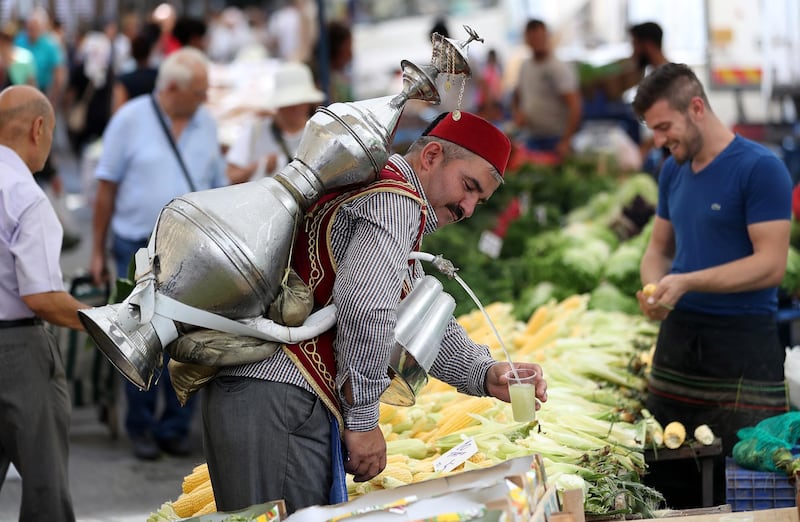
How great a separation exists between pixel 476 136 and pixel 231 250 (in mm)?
807

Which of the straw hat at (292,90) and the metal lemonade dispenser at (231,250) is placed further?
the straw hat at (292,90)

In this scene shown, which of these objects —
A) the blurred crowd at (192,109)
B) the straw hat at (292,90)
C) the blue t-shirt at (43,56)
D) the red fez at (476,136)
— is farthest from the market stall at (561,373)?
the blue t-shirt at (43,56)

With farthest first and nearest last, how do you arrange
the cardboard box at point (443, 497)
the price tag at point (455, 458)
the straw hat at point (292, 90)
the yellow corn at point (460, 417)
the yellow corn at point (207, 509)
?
the straw hat at point (292, 90)
the yellow corn at point (460, 417)
the yellow corn at point (207, 509)
the price tag at point (455, 458)
the cardboard box at point (443, 497)

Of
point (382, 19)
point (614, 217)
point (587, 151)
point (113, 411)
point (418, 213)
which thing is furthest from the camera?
→ point (382, 19)

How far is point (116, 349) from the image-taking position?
2.83 meters

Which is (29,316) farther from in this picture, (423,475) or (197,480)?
(423,475)

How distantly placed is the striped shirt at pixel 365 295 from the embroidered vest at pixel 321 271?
2cm

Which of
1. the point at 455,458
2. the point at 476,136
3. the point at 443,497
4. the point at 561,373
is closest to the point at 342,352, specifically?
the point at 443,497

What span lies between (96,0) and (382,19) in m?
9.01

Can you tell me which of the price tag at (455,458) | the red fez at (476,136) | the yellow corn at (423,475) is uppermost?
the red fez at (476,136)

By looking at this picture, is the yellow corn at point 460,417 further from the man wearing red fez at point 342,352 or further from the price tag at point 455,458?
the man wearing red fez at point 342,352

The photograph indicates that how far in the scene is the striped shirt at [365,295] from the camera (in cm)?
293

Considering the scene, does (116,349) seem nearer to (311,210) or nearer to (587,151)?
(311,210)

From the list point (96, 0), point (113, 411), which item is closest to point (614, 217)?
point (113, 411)
